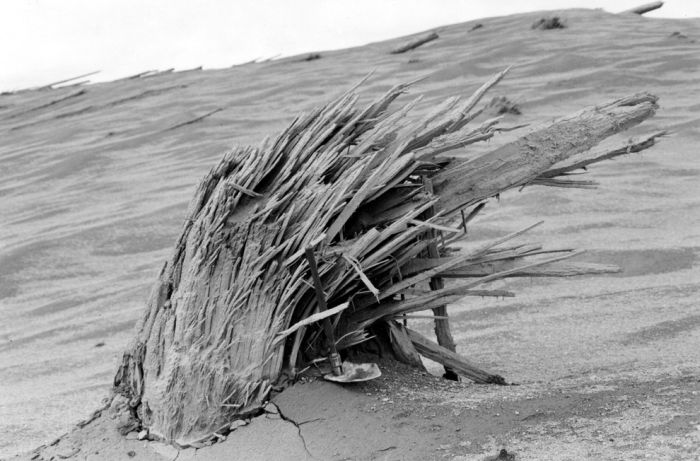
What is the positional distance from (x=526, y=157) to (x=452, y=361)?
2.72 ft

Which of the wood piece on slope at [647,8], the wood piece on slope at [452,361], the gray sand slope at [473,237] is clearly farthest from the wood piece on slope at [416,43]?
the wood piece on slope at [452,361]

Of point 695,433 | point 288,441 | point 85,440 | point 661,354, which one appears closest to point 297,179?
point 288,441

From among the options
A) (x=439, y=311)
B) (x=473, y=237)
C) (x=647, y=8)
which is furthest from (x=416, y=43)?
(x=439, y=311)

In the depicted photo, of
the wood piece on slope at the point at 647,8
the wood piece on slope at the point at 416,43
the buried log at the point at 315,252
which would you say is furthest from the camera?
the wood piece on slope at the point at 647,8

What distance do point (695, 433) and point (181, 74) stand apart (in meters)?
16.5

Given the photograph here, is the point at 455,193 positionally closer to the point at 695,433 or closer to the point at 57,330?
the point at 695,433

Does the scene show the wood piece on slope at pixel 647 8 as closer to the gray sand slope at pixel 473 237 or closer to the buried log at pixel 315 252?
the gray sand slope at pixel 473 237

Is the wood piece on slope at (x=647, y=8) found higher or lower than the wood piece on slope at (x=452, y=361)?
higher

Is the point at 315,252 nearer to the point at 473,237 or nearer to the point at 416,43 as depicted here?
the point at 473,237

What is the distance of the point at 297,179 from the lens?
11.8 ft

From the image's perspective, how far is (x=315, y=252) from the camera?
351cm

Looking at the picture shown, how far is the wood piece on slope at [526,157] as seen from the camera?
12.5 feet

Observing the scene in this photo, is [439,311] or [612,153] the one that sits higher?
[612,153]

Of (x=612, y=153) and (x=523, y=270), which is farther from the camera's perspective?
(x=612, y=153)
